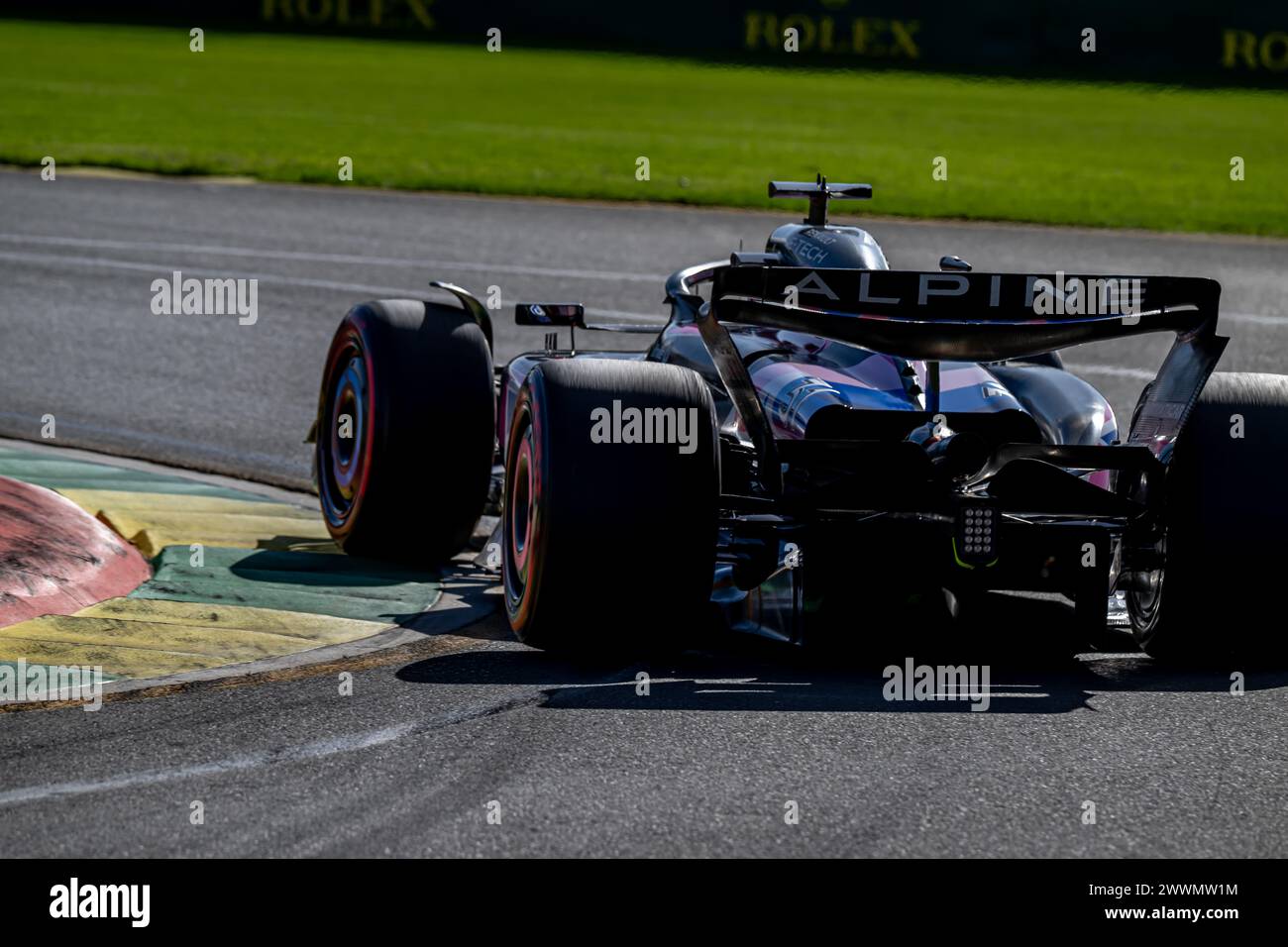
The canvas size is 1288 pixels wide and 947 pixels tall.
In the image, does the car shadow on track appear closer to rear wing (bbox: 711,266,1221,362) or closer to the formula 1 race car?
the formula 1 race car

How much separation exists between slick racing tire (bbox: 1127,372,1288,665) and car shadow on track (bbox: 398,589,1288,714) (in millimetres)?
126

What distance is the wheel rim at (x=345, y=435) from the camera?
741 cm

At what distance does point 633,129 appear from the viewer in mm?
32781

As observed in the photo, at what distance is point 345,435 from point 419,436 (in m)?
0.66

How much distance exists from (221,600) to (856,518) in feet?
7.06

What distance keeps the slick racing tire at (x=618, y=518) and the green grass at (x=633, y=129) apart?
1601 cm

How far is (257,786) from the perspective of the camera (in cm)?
447

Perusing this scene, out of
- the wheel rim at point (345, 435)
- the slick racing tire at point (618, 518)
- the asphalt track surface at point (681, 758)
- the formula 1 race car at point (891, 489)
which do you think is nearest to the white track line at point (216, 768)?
the asphalt track surface at point (681, 758)

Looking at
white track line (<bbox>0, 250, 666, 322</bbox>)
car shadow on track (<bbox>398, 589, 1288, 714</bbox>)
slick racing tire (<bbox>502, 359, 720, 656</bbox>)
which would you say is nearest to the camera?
car shadow on track (<bbox>398, 589, 1288, 714</bbox>)

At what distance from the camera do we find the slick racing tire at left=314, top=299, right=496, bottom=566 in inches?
284

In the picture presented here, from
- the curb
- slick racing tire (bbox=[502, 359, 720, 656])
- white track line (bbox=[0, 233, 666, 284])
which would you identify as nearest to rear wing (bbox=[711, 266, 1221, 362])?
slick racing tire (bbox=[502, 359, 720, 656])

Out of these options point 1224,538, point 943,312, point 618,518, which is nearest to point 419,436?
point 618,518
